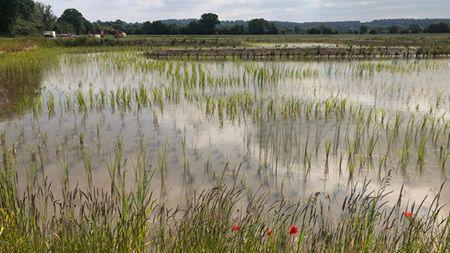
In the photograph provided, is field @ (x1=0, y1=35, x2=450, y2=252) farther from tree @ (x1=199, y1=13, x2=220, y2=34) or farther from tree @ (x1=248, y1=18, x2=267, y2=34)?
tree @ (x1=248, y1=18, x2=267, y2=34)

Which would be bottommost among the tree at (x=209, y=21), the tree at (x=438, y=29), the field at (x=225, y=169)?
the field at (x=225, y=169)

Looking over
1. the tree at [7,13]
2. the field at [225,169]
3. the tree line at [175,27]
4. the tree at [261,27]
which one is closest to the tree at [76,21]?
the tree line at [175,27]

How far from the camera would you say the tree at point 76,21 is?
70.6 meters

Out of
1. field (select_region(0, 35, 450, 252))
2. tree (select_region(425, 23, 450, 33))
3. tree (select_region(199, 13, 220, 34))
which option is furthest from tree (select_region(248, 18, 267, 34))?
field (select_region(0, 35, 450, 252))

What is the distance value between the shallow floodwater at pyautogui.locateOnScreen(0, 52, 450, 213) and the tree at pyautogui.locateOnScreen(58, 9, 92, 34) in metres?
64.2

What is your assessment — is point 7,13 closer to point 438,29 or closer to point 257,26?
point 257,26

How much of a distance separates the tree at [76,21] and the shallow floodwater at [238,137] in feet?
211

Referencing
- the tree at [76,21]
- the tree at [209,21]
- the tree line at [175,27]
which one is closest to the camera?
the tree line at [175,27]

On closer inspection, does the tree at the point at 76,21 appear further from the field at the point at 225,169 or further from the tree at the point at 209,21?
the field at the point at 225,169

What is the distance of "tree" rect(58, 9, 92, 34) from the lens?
70588 mm

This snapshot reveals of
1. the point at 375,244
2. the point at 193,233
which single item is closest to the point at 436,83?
the point at 375,244

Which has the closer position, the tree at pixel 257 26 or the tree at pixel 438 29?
the tree at pixel 438 29

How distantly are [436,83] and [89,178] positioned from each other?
454 inches

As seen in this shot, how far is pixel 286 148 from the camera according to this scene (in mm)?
6223
